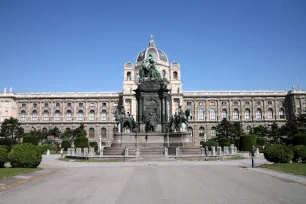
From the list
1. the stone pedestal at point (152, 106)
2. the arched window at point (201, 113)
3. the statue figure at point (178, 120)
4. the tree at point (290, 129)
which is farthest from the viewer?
the arched window at point (201, 113)

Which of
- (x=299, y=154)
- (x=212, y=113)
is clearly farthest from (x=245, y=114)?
(x=299, y=154)

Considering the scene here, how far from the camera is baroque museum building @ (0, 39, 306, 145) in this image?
3565 inches

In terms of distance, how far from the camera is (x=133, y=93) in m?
89.6

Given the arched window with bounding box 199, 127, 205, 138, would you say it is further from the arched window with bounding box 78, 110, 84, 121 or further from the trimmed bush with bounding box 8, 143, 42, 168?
the trimmed bush with bounding box 8, 143, 42, 168

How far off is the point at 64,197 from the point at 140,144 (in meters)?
19.8

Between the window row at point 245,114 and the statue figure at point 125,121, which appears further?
the window row at point 245,114

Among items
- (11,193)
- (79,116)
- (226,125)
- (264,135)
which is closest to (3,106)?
(79,116)

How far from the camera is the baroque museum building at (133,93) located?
9056 centimetres

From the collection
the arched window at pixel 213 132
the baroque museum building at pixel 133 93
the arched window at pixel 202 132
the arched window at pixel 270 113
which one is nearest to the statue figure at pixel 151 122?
the baroque museum building at pixel 133 93

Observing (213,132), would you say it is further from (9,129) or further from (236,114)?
(9,129)

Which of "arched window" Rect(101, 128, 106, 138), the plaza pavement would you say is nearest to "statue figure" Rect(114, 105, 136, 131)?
the plaza pavement

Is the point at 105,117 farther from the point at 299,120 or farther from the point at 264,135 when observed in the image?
the point at 299,120

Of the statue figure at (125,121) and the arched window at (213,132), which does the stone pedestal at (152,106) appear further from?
the arched window at (213,132)

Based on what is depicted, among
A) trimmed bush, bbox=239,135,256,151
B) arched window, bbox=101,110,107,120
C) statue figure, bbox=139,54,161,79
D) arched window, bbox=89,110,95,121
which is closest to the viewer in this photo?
statue figure, bbox=139,54,161,79
